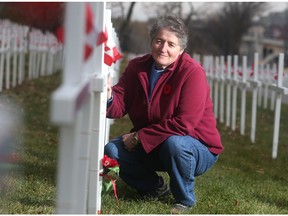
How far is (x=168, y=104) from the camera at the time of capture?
146 inches

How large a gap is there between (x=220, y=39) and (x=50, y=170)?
3659 centimetres

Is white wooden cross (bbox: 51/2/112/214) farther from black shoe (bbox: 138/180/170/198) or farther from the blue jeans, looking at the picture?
black shoe (bbox: 138/180/170/198)

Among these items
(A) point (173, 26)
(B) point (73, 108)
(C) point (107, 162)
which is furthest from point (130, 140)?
(B) point (73, 108)

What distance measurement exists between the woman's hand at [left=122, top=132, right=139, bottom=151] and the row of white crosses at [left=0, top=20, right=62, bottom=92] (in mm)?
5329

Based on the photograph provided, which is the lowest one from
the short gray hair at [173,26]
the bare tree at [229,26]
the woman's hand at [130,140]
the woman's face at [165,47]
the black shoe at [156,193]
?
the black shoe at [156,193]

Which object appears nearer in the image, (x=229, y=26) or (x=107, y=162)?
(x=107, y=162)

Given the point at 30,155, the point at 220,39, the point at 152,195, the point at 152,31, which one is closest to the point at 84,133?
the point at 152,31

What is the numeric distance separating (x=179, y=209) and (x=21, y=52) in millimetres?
12521

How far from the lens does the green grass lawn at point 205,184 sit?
3807 mm

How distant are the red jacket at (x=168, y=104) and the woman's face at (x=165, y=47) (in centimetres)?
5

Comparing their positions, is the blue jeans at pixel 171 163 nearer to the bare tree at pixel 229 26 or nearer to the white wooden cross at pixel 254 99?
the white wooden cross at pixel 254 99

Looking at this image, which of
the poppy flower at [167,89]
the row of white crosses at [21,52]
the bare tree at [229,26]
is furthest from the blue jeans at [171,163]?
the bare tree at [229,26]

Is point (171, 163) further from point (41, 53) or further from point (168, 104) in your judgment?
point (41, 53)

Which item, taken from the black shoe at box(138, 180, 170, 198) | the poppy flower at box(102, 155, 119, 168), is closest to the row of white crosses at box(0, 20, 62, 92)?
the black shoe at box(138, 180, 170, 198)
